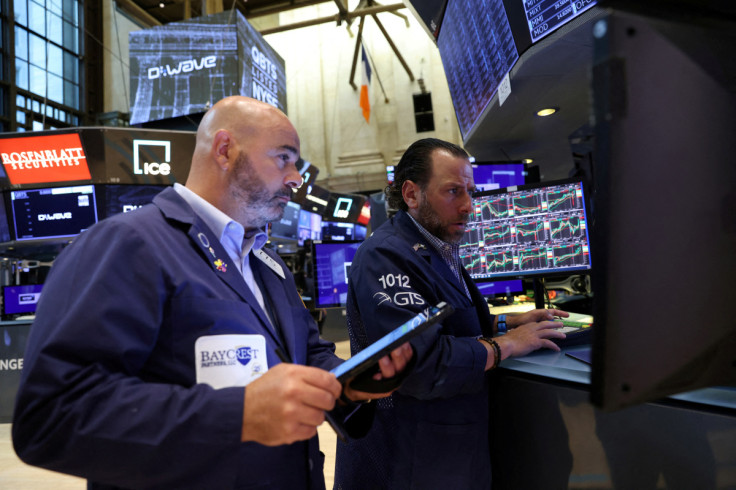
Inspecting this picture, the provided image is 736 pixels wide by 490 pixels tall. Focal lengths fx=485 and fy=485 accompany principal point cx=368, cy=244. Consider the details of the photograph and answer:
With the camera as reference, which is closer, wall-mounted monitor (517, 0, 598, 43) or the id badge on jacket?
the id badge on jacket

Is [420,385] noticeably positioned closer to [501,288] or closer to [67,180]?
[501,288]

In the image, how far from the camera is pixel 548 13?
75.4 inches

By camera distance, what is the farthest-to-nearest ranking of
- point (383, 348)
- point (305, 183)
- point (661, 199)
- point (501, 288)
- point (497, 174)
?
1. point (305, 183)
2. point (497, 174)
3. point (501, 288)
4. point (383, 348)
5. point (661, 199)

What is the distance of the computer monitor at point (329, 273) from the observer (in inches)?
195

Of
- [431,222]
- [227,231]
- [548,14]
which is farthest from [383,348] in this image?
[548,14]

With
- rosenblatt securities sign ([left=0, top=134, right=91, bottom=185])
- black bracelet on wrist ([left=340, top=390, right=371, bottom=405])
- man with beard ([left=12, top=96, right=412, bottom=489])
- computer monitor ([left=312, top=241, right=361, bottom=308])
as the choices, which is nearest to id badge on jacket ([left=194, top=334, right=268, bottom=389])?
man with beard ([left=12, top=96, right=412, bottom=489])

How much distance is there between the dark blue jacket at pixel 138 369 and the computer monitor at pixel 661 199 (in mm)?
606

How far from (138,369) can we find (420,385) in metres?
0.74

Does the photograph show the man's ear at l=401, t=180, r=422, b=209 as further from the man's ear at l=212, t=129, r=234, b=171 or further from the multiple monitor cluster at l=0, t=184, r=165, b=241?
the multiple monitor cluster at l=0, t=184, r=165, b=241

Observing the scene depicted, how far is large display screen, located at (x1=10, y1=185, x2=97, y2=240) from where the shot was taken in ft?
17.1

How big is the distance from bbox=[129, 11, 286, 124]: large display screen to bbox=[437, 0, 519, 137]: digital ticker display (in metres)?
5.14

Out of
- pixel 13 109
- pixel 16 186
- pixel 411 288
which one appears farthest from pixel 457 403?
pixel 13 109

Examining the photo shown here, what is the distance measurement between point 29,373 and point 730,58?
1073mm

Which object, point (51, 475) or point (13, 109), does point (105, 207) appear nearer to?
point (51, 475)
